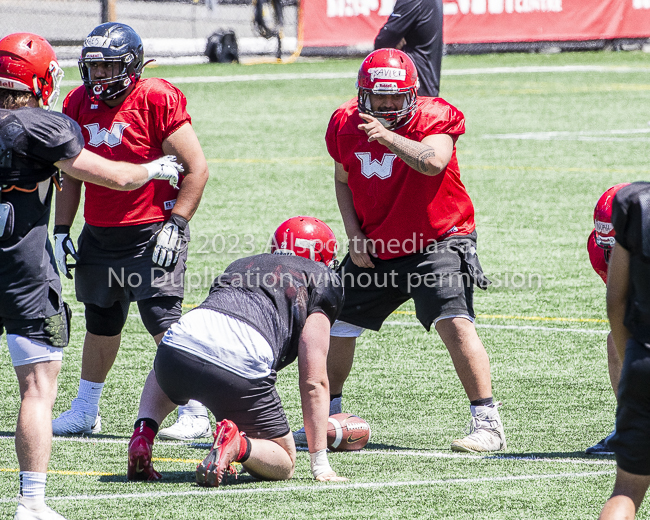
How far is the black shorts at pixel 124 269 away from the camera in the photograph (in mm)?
5461

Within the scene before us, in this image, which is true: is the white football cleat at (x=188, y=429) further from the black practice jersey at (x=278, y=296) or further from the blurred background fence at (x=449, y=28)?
the blurred background fence at (x=449, y=28)

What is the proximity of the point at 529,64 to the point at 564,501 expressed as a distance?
22.0 meters

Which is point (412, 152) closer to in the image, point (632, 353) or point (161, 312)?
point (161, 312)

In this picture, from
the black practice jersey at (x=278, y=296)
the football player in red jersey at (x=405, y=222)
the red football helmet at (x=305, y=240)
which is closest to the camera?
the black practice jersey at (x=278, y=296)

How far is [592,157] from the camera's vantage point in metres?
14.1

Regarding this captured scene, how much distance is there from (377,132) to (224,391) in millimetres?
1418

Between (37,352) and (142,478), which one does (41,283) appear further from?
(142,478)

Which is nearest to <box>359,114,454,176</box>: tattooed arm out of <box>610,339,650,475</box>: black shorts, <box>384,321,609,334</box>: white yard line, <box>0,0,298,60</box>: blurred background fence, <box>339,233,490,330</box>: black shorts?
<box>339,233,490,330</box>: black shorts

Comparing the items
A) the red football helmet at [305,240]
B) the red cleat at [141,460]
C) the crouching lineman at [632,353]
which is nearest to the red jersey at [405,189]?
the red football helmet at [305,240]

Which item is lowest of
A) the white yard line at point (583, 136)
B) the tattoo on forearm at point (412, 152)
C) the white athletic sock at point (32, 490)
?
the white yard line at point (583, 136)

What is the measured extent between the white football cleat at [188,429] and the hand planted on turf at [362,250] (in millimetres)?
1091

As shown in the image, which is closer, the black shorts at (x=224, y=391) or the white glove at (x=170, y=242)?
the black shorts at (x=224, y=391)

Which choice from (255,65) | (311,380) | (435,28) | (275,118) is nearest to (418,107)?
(311,380)

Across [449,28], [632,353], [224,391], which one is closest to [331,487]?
[224,391]
